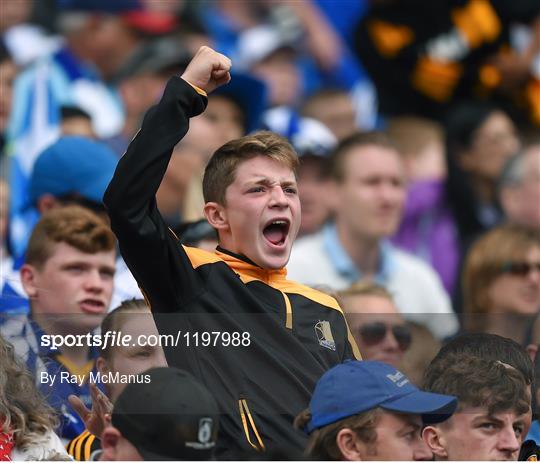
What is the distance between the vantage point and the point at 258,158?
507 centimetres

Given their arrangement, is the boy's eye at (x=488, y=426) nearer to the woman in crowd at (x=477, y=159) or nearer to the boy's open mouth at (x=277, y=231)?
the boy's open mouth at (x=277, y=231)

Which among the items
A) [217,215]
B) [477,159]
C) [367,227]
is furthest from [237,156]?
[477,159]

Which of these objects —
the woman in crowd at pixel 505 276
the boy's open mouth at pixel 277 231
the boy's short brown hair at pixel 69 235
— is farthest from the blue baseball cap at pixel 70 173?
the boy's open mouth at pixel 277 231

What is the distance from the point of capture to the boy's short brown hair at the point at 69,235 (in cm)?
603

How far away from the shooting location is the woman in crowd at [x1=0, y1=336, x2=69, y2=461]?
15.0 ft

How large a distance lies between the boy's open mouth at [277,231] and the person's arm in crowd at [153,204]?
0.34 metres

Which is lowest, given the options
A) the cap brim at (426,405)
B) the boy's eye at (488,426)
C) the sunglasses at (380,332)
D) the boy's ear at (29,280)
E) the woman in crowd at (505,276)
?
the woman in crowd at (505,276)

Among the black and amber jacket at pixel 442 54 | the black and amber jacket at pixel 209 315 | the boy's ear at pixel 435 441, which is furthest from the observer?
the black and amber jacket at pixel 442 54

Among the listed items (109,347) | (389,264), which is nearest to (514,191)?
(389,264)

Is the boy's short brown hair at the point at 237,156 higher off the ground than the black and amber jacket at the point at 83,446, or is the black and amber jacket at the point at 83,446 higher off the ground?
the boy's short brown hair at the point at 237,156

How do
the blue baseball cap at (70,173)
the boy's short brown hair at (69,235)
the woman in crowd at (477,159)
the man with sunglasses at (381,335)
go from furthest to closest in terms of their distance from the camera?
the woman in crowd at (477,159) → the blue baseball cap at (70,173) → the boy's short brown hair at (69,235) → the man with sunglasses at (381,335)

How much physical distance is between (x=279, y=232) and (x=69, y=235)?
123 centimetres

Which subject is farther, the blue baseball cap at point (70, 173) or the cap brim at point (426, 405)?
the blue baseball cap at point (70, 173)

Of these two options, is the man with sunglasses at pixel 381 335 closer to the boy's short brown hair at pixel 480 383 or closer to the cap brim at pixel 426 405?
the boy's short brown hair at pixel 480 383
